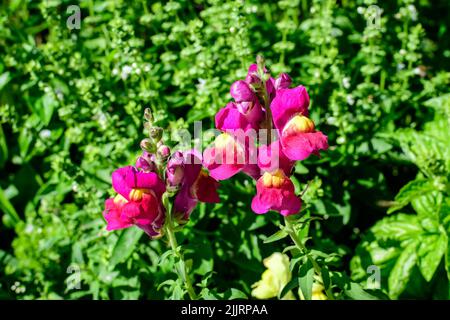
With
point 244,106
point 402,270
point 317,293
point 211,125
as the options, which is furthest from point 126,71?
point 402,270

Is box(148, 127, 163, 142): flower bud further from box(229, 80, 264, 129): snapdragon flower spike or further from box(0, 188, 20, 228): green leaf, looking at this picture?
box(0, 188, 20, 228): green leaf

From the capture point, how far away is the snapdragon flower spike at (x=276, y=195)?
7.71 ft

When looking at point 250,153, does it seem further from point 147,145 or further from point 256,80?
point 147,145

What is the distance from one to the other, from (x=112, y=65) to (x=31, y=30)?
1122 millimetres

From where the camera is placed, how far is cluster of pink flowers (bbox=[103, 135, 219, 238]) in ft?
7.93

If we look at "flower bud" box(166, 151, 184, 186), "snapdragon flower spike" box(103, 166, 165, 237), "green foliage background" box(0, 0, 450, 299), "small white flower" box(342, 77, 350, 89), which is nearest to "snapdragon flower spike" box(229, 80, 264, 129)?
"flower bud" box(166, 151, 184, 186)

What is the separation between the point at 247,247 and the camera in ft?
11.3

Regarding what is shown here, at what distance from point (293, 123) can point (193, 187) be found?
53 cm

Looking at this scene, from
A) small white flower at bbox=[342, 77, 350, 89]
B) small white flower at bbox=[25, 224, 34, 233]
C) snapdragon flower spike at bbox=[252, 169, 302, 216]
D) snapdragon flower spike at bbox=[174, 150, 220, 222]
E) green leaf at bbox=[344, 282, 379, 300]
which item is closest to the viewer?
snapdragon flower spike at bbox=[252, 169, 302, 216]

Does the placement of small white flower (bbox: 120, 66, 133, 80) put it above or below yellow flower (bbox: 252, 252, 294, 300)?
above

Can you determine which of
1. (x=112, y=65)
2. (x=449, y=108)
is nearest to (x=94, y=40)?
(x=112, y=65)

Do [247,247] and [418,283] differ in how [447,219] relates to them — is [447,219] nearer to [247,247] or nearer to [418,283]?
[418,283]

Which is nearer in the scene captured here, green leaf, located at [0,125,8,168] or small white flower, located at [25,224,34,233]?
small white flower, located at [25,224,34,233]

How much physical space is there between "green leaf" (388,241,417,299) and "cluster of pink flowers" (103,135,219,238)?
4.11 feet
